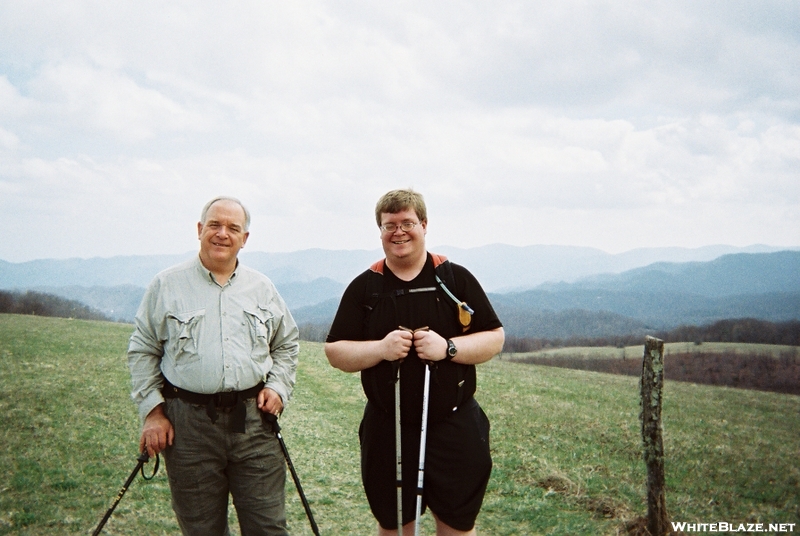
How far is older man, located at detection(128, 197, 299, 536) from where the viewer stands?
11.1 ft

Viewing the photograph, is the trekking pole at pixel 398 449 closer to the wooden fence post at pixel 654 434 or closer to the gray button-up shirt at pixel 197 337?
the gray button-up shirt at pixel 197 337

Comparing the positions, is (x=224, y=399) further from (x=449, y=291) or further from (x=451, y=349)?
(x=449, y=291)

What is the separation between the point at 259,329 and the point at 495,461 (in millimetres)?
6651

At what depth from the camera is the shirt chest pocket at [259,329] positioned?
11.8 ft

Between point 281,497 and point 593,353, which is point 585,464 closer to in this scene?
point 281,497

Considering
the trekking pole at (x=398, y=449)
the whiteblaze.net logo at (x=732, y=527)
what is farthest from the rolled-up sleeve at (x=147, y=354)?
the whiteblaze.net logo at (x=732, y=527)

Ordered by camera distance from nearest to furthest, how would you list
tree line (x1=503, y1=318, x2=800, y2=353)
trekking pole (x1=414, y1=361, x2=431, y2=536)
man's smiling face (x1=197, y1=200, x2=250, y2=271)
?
trekking pole (x1=414, y1=361, x2=431, y2=536), man's smiling face (x1=197, y1=200, x2=250, y2=271), tree line (x1=503, y1=318, x2=800, y2=353)

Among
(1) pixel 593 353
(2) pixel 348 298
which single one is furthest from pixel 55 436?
(1) pixel 593 353

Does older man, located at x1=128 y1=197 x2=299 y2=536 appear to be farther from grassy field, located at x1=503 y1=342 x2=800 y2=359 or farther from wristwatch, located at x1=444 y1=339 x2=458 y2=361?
grassy field, located at x1=503 y1=342 x2=800 y2=359

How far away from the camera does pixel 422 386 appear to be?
3314 millimetres

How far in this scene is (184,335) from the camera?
11.1 feet

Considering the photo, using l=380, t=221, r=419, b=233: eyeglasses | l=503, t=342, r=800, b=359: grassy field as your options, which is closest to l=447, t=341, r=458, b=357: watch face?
l=380, t=221, r=419, b=233: eyeglasses

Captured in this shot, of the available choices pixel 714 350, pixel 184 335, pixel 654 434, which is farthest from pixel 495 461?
pixel 714 350

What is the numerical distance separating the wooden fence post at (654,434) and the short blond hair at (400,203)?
148 inches
